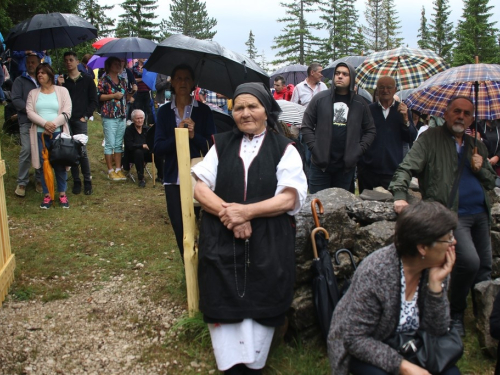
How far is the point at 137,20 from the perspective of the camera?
4738 centimetres

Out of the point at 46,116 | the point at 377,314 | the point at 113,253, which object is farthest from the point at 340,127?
the point at 46,116

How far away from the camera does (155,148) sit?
169 inches

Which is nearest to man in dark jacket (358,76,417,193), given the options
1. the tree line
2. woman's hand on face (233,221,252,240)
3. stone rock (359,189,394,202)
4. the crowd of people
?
the crowd of people

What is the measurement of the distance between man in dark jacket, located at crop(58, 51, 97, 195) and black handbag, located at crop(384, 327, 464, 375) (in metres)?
6.19

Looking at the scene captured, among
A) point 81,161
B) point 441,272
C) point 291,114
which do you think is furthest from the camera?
point 81,161

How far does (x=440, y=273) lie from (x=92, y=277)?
3.57 metres

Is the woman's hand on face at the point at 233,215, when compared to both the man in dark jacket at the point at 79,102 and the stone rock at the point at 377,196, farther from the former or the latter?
the man in dark jacket at the point at 79,102

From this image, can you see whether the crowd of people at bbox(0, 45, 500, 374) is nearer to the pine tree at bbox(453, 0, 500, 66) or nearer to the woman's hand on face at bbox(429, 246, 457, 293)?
the woman's hand on face at bbox(429, 246, 457, 293)

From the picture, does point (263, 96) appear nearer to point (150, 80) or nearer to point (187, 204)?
point (187, 204)

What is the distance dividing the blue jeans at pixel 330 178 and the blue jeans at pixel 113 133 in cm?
451

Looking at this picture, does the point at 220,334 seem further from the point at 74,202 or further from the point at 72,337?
the point at 74,202

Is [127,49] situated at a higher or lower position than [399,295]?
higher

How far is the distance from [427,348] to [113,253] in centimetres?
395

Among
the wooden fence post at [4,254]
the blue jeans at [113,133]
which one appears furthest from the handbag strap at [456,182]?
the blue jeans at [113,133]
